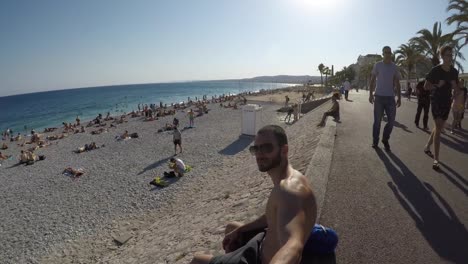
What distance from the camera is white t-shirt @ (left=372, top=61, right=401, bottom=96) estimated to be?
645cm

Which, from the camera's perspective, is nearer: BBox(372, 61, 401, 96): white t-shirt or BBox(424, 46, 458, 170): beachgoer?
BBox(424, 46, 458, 170): beachgoer

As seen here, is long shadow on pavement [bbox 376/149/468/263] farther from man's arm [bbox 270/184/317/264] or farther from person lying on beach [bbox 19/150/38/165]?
person lying on beach [bbox 19/150/38/165]

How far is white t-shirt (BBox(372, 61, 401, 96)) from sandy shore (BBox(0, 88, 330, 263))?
2151 mm

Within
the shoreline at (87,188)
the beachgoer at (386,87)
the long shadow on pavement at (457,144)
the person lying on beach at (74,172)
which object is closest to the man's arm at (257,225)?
the beachgoer at (386,87)

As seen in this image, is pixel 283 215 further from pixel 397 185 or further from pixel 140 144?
pixel 140 144

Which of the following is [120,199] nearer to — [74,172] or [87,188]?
[87,188]

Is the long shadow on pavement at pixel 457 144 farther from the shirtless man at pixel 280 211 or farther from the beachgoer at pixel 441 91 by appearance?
the shirtless man at pixel 280 211

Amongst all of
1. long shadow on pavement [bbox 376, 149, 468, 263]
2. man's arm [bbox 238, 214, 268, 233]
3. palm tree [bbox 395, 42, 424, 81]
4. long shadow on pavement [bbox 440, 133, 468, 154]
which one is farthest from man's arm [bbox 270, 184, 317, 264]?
palm tree [bbox 395, 42, 424, 81]

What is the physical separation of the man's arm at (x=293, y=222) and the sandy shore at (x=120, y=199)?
2437mm

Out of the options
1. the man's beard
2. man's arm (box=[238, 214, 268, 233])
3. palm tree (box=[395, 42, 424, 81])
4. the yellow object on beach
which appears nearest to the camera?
the man's beard

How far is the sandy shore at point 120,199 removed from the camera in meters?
7.40

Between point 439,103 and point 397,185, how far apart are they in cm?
195

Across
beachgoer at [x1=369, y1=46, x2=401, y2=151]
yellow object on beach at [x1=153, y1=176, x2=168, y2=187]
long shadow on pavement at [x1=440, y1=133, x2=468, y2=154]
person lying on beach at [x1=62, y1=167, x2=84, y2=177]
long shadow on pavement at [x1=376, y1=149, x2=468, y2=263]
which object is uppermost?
beachgoer at [x1=369, y1=46, x2=401, y2=151]

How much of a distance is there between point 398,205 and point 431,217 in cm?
43
